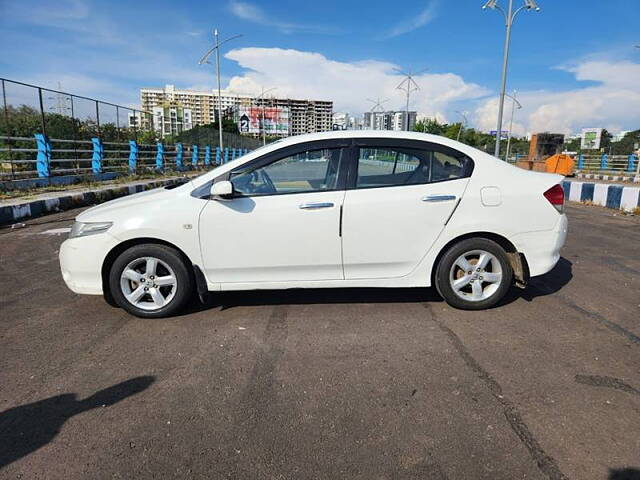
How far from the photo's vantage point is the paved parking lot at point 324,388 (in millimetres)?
2021

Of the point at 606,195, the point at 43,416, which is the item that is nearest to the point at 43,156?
the point at 43,416

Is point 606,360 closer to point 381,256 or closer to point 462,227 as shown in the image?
point 462,227

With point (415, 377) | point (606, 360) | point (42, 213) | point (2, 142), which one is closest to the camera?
point (415, 377)

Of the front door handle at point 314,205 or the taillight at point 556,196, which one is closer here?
the front door handle at point 314,205

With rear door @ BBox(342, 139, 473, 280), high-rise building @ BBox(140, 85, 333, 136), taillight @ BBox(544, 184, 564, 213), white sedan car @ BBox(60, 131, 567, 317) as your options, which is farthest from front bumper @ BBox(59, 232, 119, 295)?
high-rise building @ BBox(140, 85, 333, 136)

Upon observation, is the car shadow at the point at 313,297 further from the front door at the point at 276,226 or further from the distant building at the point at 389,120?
the distant building at the point at 389,120

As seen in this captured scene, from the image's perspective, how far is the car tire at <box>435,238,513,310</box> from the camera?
3748 mm

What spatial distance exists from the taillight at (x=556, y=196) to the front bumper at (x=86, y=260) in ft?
12.4

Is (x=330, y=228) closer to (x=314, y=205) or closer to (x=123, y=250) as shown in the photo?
(x=314, y=205)

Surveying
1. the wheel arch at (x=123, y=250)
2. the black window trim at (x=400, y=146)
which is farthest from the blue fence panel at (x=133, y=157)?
the black window trim at (x=400, y=146)

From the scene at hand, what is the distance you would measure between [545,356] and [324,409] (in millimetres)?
1691

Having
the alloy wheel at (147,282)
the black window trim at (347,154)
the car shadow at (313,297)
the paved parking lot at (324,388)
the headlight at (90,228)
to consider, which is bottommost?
the paved parking lot at (324,388)

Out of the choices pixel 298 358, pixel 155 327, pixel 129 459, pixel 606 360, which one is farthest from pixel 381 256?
pixel 129 459

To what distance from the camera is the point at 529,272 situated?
3.85 m
